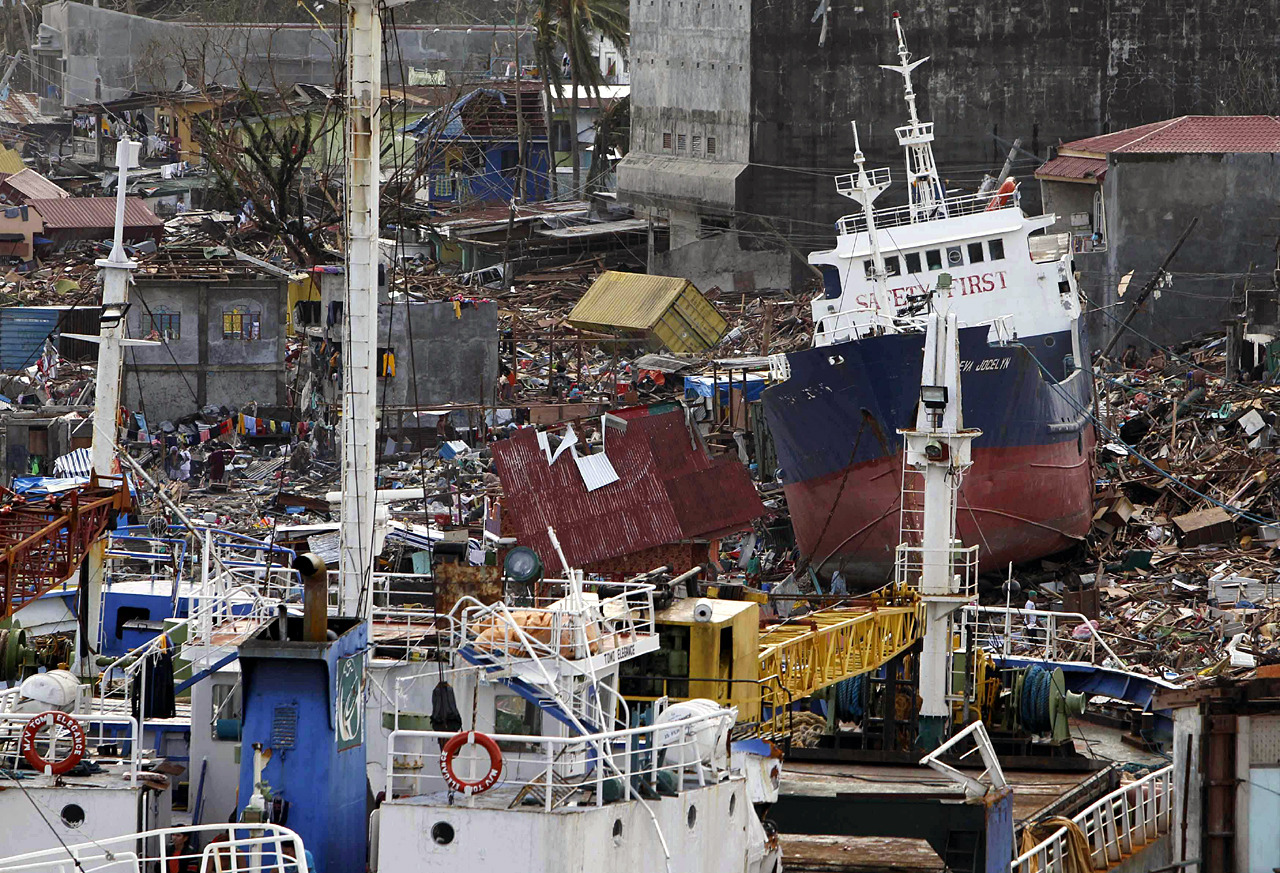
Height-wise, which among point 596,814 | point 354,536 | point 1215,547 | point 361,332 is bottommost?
point 1215,547

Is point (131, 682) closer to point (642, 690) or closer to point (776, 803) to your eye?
point (642, 690)

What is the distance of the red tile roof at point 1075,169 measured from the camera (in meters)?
50.6

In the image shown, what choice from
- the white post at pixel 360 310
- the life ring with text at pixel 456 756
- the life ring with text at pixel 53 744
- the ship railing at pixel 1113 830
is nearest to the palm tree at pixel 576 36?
the ship railing at pixel 1113 830

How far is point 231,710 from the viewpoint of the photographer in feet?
52.3

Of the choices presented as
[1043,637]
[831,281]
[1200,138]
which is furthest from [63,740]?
[1200,138]

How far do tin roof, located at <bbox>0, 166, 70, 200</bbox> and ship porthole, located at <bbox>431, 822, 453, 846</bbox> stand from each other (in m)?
50.0

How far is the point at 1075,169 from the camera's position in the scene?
51.8 m

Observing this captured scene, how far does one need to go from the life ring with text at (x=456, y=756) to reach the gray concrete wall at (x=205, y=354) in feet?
90.5

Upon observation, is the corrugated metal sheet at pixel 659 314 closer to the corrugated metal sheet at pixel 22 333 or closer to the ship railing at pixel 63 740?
the corrugated metal sheet at pixel 22 333

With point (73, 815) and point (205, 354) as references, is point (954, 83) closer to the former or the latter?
point (205, 354)

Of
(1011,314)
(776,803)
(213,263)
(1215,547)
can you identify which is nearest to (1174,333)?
(1011,314)

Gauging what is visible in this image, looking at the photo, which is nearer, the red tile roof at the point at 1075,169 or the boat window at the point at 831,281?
the boat window at the point at 831,281

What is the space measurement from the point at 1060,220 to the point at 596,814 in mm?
41324

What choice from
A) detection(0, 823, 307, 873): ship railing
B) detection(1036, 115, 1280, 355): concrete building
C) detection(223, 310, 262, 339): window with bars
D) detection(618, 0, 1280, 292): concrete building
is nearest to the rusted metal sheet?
detection(0, 823, 307, 873): ship railing
